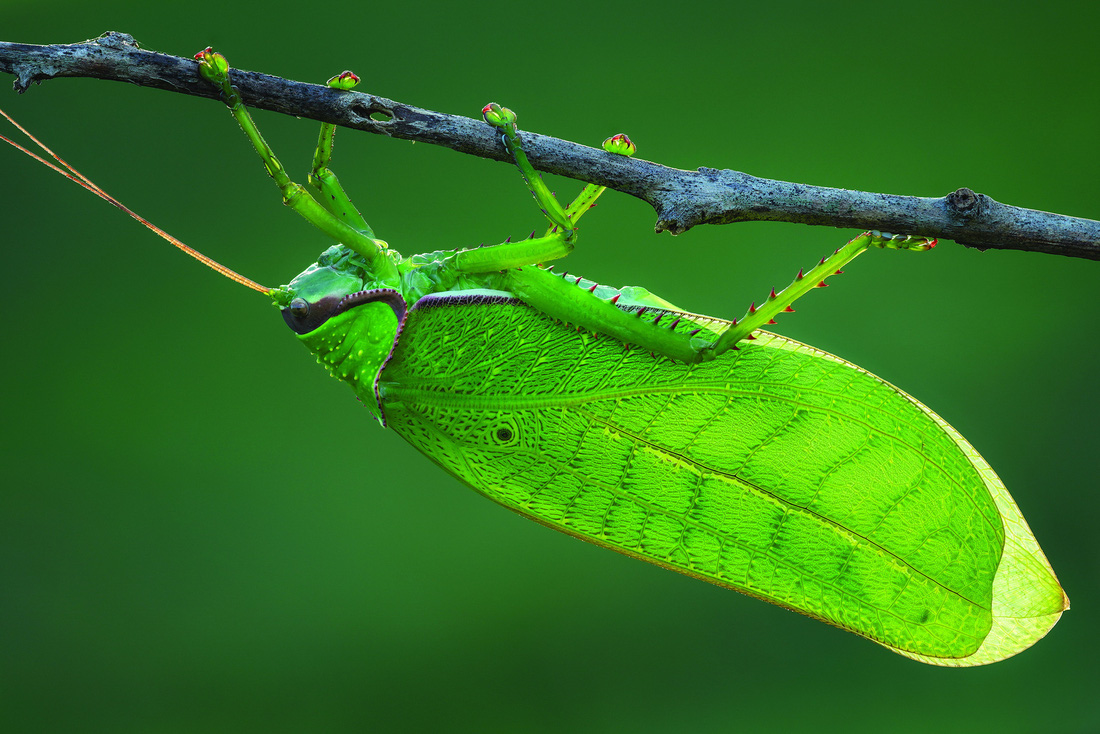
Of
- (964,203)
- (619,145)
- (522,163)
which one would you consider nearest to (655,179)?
(619,145)

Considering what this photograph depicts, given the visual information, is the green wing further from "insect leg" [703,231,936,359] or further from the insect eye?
the insect eye

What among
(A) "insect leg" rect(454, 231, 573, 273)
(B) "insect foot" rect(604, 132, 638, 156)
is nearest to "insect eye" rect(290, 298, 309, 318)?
(A) "insect leg" rect(454, 231, 573, 273)

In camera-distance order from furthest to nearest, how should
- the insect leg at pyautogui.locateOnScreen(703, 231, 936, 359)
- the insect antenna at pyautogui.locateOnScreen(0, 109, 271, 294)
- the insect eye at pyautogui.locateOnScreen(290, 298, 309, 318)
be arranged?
1. the insect eye at pyautogui.locateOnScreen(290, 298, 309, 318)
2. the insect leg at pyautogui.locateOnScreen(703, 231, 936, 359)
3. the insect antenna at pyautogui.locateOnScreen(0, 109, 271, 294)

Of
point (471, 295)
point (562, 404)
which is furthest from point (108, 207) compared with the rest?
point (562, 404)

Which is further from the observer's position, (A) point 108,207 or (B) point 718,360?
(A) point 108,207

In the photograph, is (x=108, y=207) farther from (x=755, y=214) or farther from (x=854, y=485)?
(x=854, y=485)

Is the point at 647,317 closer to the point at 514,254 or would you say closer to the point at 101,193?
the point at 514,254

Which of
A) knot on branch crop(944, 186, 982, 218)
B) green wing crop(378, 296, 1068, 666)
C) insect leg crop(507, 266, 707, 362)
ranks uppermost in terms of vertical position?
knot on branch crop(944, 186, 982, 218)

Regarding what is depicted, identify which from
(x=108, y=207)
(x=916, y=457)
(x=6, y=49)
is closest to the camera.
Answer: (x=6, y=49)
